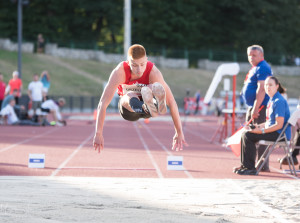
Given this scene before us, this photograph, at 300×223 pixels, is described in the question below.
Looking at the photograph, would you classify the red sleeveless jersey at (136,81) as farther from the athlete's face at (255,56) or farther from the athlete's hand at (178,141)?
the athlete's face at (255,56)

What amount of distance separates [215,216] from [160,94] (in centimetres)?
124

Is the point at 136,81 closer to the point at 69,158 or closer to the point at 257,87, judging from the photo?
the point at 257,87

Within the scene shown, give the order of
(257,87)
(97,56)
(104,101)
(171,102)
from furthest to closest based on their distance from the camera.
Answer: (97,56)
(257,87)
(171,102)
(104,101)

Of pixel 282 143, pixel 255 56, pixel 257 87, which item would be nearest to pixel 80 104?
pixel 257 87

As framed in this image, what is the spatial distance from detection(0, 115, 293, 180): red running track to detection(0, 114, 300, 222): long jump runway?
16 millimetres

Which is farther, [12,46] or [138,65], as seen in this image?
[12,46]

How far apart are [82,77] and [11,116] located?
2252 cm

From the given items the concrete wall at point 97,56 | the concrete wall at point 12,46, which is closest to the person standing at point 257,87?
the concrete wall at point 97,56

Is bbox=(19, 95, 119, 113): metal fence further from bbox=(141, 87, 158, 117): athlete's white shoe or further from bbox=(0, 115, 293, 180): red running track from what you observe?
bbox=(141, 87, 158, 117): athlete's white shoe

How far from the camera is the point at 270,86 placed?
8.65m

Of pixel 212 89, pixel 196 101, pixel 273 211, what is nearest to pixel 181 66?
pixel 196 101

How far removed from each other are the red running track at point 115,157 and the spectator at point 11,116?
2.05 meters

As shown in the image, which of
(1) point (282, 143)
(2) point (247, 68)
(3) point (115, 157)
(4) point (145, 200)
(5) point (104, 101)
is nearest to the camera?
(5) point (104, 101)

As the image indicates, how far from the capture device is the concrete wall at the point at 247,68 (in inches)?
2004
